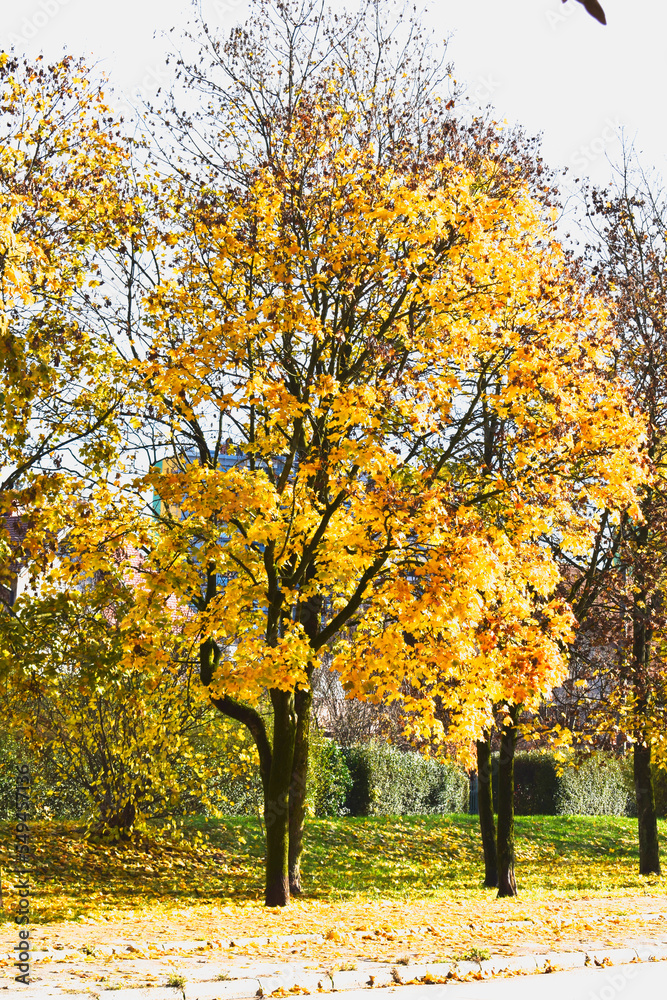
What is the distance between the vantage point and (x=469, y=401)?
1373cm

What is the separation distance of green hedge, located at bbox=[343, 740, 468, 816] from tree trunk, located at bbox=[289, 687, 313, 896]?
29.2 feet

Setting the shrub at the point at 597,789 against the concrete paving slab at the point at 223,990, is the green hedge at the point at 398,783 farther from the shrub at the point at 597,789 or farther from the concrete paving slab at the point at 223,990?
the concrete paving slab at the point at 223,990

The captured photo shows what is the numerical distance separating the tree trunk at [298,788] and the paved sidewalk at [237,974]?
16.1ft

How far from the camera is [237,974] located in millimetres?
6762

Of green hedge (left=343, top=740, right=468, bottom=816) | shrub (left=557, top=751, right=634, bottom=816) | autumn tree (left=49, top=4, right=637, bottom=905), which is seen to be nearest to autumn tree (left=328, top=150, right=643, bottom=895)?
autumn tree (left=49, top=4, right=637, bottom=905)

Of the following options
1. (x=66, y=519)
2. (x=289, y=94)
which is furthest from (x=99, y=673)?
(x=289, y=94)

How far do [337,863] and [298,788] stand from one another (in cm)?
505

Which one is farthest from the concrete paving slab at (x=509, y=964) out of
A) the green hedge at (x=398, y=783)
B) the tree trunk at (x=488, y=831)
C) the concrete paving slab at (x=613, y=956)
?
the green hedge at (x=398, y=783)

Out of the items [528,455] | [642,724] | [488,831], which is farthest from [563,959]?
[488,831]

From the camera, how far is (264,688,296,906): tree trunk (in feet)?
38.5

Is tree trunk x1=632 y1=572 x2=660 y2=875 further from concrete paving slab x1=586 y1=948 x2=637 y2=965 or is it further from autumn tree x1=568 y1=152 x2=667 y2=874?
concrete paving slab x1=586 y1=948 x2=637 y2=965

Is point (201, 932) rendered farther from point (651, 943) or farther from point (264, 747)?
point (651, 943)

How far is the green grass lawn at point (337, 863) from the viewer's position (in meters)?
13.7

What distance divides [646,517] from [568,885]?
678 centimetres
